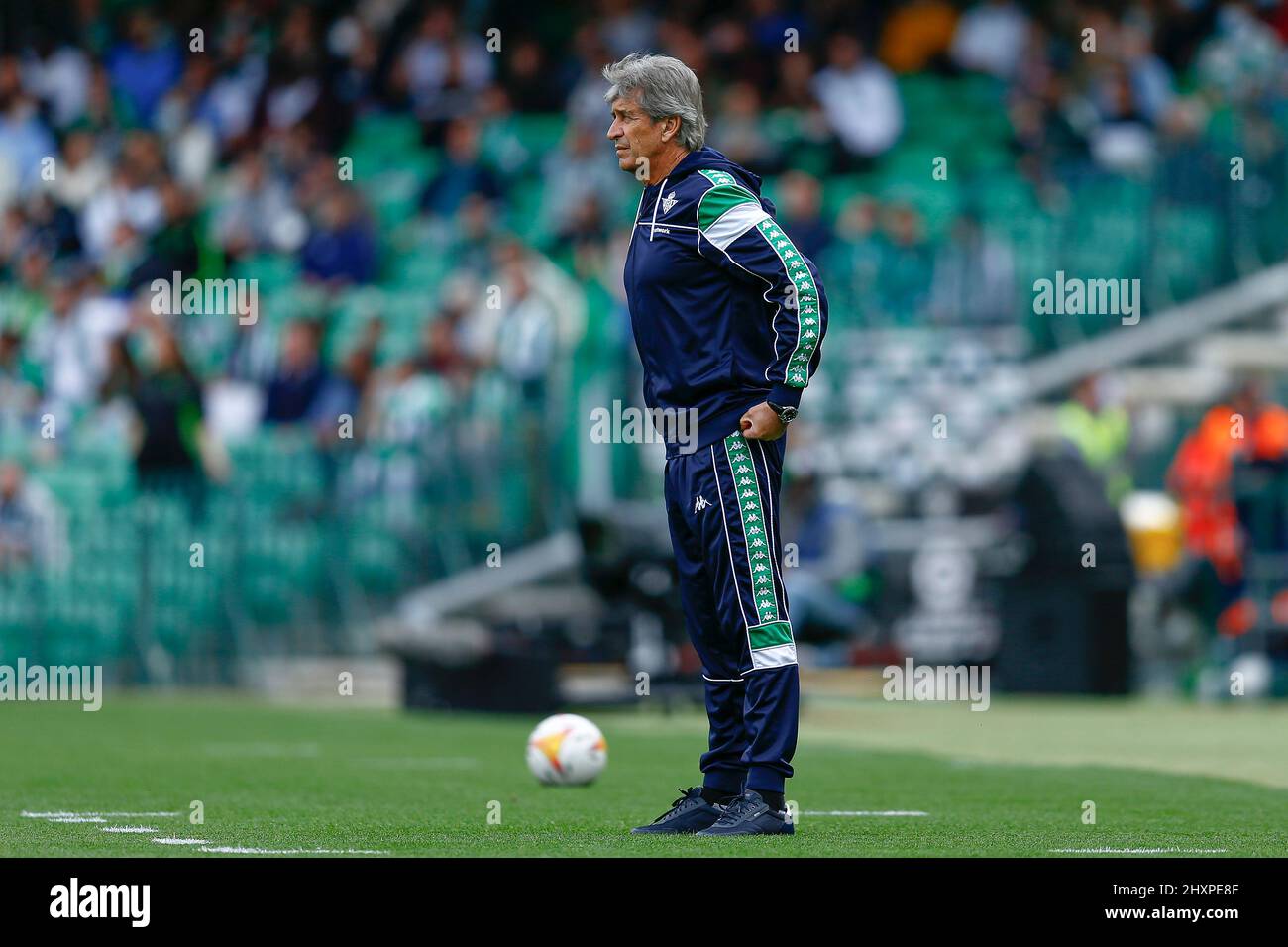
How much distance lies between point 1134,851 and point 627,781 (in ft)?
12.1

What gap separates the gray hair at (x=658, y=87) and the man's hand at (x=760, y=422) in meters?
1.02

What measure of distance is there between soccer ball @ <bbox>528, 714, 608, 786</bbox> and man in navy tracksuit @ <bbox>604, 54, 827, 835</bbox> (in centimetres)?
192

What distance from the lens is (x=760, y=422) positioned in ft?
23.5

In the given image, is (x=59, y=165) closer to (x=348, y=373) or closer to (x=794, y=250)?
(x=348, y=373)

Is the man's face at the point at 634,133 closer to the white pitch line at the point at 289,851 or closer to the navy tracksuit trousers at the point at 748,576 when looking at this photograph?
the navy tracksuit trousers at the point at 748,576

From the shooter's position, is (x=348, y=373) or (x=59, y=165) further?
(x=59, y=165)

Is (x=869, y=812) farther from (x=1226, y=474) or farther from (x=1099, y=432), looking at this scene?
(x=1099, y=432)

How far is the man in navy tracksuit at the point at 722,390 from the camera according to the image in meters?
7.22

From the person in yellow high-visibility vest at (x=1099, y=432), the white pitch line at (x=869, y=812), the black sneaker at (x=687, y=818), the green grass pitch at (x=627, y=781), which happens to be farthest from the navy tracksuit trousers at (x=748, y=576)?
the person in yellow high-visibility vest at (x=1099, y=432)

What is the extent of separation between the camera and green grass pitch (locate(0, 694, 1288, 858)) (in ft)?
23.1

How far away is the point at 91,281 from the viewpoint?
74.7 ft
